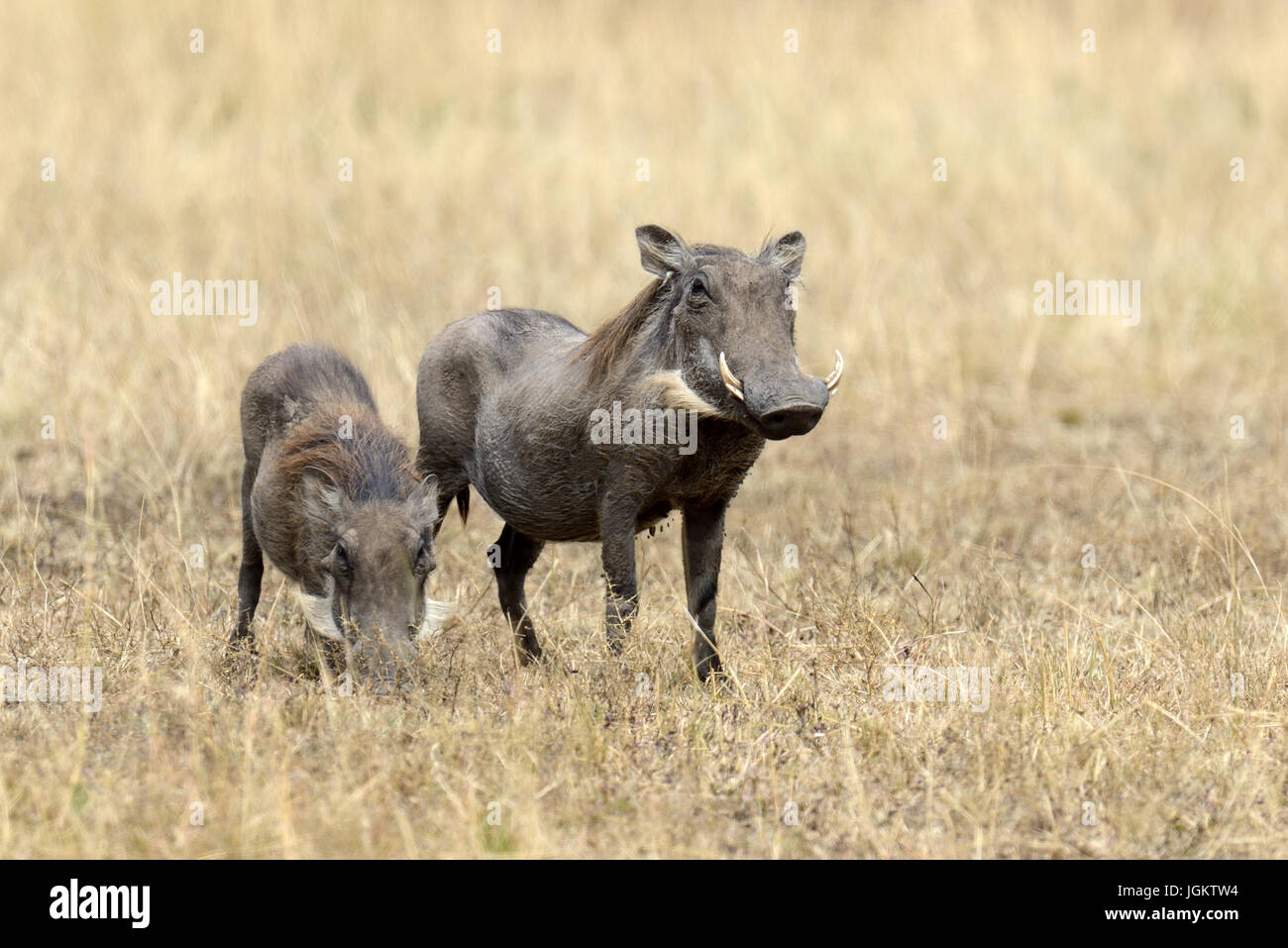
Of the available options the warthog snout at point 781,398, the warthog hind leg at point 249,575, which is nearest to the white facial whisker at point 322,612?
the warthog hind leg at point 249,575

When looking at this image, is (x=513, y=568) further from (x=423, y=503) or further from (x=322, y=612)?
(x=322, y=612)

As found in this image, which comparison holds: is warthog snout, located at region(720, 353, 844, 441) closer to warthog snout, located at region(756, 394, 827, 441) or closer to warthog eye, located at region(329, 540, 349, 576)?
warthog snout, located at region(756, 394, 827, 441)

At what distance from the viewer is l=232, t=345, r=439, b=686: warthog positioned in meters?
4.74

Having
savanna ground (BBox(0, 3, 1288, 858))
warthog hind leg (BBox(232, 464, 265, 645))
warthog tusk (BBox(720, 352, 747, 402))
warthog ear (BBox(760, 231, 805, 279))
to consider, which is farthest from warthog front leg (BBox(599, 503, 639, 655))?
warthog hind leg (BBox(232, 464, 265, 645))

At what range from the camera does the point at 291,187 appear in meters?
11.2

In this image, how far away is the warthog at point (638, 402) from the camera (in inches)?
181

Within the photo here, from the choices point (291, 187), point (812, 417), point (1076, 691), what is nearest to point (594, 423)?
point (812, 417)

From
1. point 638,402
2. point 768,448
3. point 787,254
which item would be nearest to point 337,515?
point 638,402

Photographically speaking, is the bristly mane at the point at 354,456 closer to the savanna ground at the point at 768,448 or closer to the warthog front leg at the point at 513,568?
the savanna ground at the point at 768,448

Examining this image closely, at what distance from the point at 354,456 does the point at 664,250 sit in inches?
45.7

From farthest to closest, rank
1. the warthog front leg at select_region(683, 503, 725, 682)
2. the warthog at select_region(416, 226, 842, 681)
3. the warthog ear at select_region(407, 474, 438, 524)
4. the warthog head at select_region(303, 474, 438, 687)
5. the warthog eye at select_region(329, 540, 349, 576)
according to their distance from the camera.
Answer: the warthog front leg at select_region(683, 503, 725, 682), the warthog ear at select_region(407, 474, 438, 524), the warthog eye at select_region(329, 540, 349, 576), the warthog head at select_region(303, 474, 438, 687), the warthog at select_region(416, 226, 842, 681)

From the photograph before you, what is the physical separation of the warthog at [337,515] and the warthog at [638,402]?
0.29 m

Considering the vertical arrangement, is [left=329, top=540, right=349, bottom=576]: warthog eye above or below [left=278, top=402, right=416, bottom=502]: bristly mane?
below

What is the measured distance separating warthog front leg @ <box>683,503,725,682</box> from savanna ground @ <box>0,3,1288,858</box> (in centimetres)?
14
